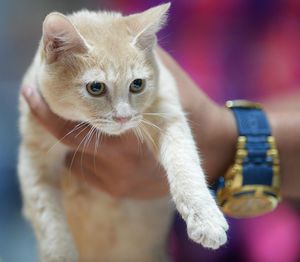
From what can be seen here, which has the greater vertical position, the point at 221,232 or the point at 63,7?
the point at 63,7

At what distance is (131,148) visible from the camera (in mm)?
975

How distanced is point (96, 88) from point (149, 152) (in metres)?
0.22

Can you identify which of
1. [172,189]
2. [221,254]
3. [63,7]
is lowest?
[221,254]

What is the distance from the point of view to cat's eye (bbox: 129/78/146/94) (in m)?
0.85

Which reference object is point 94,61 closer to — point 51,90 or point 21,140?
point 51,90

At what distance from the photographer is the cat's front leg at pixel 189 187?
0.75 metres

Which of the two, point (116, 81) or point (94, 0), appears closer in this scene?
point (116, 81)

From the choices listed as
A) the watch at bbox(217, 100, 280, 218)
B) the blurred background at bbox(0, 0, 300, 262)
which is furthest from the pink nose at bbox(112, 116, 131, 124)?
the blurred background at bbox(0, 0, 300, 262)

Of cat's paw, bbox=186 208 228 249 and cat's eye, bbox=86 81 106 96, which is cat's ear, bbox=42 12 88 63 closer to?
cat's eye, bbox=86 81 106 96

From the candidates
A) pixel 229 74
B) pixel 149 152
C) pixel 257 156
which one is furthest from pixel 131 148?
pixel 229 74

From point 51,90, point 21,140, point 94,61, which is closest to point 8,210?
point 21,140

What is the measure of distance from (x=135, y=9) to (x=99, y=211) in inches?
19.8

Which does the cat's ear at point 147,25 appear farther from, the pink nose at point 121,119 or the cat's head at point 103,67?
the pink nose at point 121,119

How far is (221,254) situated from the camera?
3.79 ft
